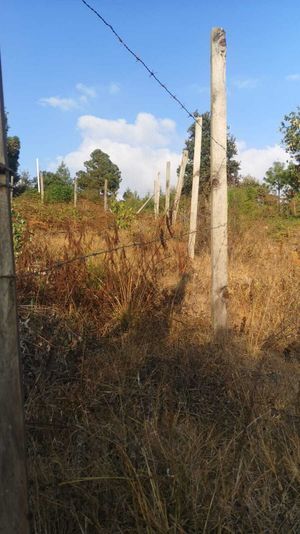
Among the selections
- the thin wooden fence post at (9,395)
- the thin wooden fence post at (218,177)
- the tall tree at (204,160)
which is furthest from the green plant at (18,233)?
the tall tree at (204,160)

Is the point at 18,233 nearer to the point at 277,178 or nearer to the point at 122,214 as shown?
the point at 122,214

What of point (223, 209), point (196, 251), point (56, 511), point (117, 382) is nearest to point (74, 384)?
point (117, 382)

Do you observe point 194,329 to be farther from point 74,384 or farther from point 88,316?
point 74,384

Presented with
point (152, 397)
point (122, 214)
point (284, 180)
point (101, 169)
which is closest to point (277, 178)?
point (284, 180)

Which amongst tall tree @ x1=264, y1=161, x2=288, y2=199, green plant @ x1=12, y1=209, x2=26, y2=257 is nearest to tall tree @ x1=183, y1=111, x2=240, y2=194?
tall tree @ x1=264, y1=161, x2=288, y2=199

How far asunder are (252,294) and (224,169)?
1477mm

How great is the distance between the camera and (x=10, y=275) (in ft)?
4.25

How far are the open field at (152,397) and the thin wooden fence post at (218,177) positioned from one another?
1.08 ft

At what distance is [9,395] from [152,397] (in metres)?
1.59

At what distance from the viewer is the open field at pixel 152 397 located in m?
1.89

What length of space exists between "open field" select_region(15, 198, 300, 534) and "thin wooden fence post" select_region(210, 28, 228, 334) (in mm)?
328

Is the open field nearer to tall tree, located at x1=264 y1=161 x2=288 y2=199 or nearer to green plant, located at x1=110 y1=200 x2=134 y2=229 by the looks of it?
green plant, located at x1=110 y1=200 x2=134 y2=229

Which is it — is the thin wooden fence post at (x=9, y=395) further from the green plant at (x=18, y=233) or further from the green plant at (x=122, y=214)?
the green plant at (x=122, y=214)

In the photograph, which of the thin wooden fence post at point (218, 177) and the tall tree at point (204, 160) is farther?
the tall tree at point (204, 160)
